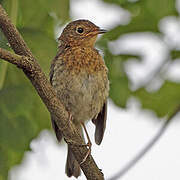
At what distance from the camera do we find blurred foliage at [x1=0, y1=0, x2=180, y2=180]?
425 cm

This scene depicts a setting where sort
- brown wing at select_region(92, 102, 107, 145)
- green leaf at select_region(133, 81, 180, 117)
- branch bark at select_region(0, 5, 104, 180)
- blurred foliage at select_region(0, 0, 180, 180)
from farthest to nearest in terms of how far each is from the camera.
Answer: green leaf at select_region(133, 81, 180, 117) < brown wing at select_region(92, 102, 107, 145) < blurred foliage at select_region(0, 0, 180, 180) < branch bark at select_region(0, 5, 104, 180)

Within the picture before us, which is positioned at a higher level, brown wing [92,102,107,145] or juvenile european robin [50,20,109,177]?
juvenile european robin [50,20,109,177]

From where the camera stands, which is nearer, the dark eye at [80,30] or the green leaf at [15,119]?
the green leaf at [15,119]

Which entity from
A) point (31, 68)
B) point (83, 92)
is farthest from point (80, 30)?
point (31, 68)

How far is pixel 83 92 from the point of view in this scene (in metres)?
5.20

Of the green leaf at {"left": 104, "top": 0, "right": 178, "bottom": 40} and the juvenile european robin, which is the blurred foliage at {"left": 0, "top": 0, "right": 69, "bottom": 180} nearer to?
the juvenile european robin

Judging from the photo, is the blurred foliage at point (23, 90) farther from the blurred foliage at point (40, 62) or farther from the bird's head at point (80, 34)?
the bird's head at point (80, 34)

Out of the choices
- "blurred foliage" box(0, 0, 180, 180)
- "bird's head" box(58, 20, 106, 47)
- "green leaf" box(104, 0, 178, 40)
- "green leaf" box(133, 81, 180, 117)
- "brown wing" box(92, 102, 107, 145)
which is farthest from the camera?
"bird's head" box(58, 20, 106, 47)

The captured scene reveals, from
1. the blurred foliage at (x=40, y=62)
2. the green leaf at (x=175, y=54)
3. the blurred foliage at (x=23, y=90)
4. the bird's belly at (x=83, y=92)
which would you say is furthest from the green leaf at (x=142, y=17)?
the blurred foliage at (x=23, y=90)

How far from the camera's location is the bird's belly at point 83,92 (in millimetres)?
5152

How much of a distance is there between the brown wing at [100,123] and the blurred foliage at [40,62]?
307 mm

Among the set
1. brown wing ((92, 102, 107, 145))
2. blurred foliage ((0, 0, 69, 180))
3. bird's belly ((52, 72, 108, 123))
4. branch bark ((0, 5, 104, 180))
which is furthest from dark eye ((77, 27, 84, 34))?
branch bark ((0, 5, 104, 180))

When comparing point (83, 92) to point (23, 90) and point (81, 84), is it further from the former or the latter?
point (23, 90)

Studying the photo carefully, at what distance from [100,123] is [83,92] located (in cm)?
57
